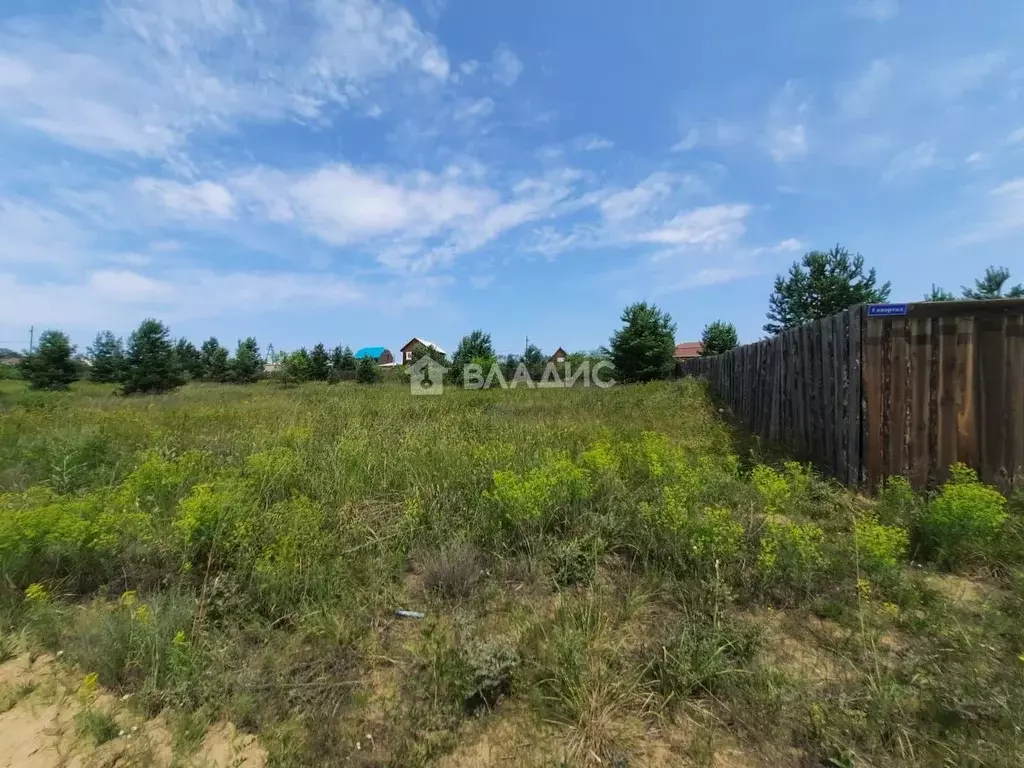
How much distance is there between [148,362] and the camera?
26.3 m

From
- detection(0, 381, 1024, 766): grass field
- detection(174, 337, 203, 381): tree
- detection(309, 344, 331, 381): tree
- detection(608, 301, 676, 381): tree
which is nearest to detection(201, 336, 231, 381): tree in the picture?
detection(174, 337, 203, 381): tree

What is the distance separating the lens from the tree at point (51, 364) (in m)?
25.5

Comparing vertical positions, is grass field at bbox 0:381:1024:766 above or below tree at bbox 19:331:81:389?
below

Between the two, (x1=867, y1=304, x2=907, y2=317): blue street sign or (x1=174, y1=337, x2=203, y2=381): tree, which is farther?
(x1=174, y1=337, x2=203, y2=381): tree

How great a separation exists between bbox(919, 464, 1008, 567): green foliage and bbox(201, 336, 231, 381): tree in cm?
4073

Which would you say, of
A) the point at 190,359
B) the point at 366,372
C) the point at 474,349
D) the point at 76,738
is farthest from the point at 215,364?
the point at 76,738

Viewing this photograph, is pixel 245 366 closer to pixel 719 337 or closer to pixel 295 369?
pixel 295 369

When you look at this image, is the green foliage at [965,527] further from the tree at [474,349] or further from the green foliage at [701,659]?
the tree at [474,349]

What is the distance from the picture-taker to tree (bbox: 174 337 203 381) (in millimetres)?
34272

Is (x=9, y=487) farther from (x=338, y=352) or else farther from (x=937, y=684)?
(x=338, y=352)

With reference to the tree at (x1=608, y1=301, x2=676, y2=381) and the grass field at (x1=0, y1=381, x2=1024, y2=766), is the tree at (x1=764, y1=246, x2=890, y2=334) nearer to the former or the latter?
the tree at (x1=608, y1=301, x2=676, y2=381)

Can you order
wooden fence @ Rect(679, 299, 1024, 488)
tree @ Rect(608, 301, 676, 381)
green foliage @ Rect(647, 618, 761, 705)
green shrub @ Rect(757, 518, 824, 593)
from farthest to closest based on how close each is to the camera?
tree @ Rect(608, 301, 676, 381), wooden fence @ Rect(679, 299, 1024, 488), green shrub @ Rect(757, 518, 824, 593), green foliage @ Rect(647, 618, 761, 705)

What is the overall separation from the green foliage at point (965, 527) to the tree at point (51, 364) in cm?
3626

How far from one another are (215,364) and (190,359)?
6.79ft
